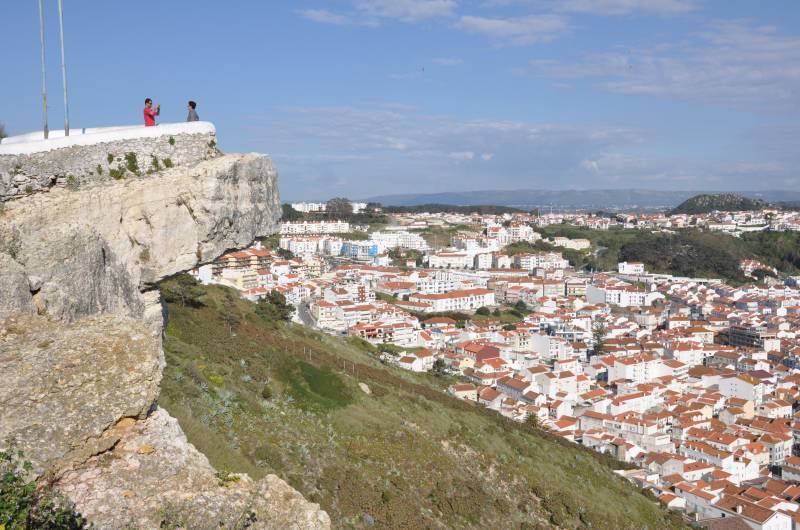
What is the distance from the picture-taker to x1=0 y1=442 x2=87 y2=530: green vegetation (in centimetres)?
426

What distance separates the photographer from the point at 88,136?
9555 mm

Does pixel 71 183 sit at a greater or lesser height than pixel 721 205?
greater

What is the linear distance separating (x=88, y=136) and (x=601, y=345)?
5229 cm

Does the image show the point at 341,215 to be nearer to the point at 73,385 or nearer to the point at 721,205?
the point at 721,205

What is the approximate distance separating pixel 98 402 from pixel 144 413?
402mm

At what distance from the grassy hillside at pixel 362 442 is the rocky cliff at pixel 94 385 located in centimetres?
277

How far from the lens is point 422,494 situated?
48.1ft

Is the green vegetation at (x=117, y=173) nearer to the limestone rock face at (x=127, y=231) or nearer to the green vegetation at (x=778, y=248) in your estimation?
the limestone rock face at (x=127, y=231)

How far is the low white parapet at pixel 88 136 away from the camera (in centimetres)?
889

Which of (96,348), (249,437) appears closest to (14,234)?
(96,348)

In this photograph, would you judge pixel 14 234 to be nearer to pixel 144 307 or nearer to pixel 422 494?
pixel 144 307

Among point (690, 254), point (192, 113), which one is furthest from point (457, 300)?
point (192, 113)

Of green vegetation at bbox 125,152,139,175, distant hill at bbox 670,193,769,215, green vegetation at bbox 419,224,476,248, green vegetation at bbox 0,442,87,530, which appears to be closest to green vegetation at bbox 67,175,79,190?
green vegetation at bbox 125,152,139,175

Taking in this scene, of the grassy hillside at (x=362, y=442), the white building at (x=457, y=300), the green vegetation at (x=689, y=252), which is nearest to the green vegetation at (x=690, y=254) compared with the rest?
the green vegetation at (x=689, y=252)
